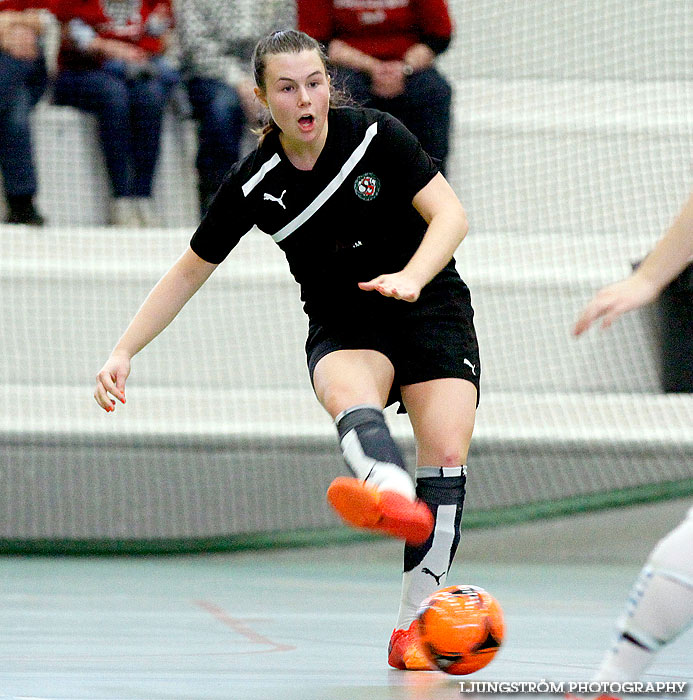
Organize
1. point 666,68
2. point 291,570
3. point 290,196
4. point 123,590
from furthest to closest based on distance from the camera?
point 666,68 < point 291,570 < point 123,590 < point 290,196

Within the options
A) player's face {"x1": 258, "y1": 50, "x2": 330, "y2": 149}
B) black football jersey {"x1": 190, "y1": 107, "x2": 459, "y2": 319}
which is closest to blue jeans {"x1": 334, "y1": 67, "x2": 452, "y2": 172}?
black football jersey {"x1": 190, "y1": 107, "x2": 459, "y2": 319}

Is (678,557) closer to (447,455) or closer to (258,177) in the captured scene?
(447,455)

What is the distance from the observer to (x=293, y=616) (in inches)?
161

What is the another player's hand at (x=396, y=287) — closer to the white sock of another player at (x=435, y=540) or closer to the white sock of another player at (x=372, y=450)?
Result: the white sock of another player at (x=372, y=450)

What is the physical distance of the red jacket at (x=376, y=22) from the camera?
260 inches

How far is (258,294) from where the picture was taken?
22.3ft

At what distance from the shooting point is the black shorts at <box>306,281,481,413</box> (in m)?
3.03

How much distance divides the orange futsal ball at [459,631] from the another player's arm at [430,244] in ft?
2.29

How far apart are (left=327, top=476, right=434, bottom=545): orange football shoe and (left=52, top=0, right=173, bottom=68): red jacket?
4889 millimetres

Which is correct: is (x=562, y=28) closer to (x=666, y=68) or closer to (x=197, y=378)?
(x=666, y=68)

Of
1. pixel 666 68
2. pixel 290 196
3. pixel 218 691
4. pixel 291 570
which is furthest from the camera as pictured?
pixel 666 68

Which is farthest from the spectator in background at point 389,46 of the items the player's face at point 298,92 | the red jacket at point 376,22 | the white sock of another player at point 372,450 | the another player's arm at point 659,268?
the another player's arm at point 659,268

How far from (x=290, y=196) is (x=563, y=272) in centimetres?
417

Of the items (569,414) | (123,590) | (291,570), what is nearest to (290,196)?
(123,590)
